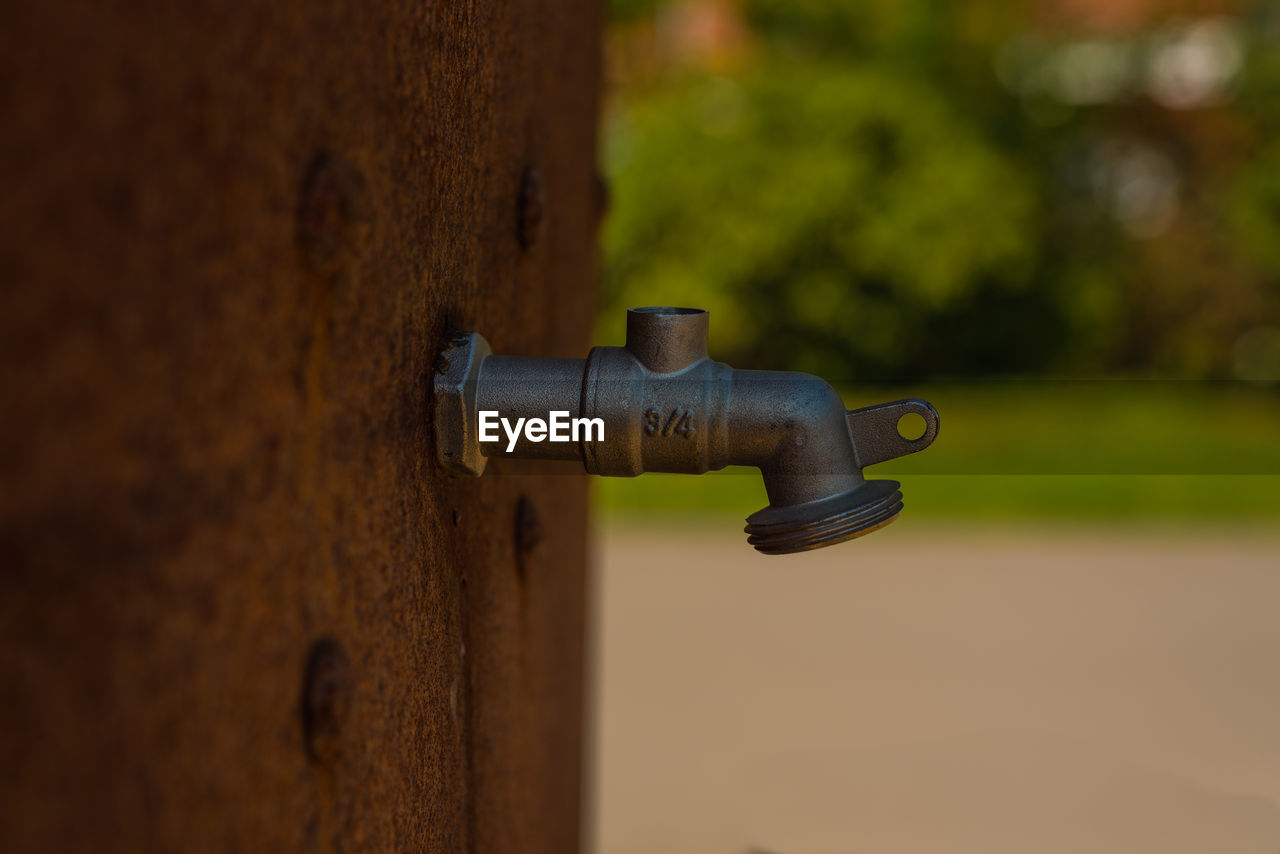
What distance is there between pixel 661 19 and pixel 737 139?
10.1 ft

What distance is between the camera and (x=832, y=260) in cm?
1266

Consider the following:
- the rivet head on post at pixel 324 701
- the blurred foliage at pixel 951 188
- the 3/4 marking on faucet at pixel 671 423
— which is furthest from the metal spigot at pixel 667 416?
the blurred foliage at pixel 951 188

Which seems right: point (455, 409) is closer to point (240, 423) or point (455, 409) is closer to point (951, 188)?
point (240, 423)

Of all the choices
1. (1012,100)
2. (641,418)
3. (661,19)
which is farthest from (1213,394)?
(641,418)

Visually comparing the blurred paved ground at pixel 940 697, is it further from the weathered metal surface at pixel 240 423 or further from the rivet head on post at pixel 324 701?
the rivet head on post at pixel 324 701

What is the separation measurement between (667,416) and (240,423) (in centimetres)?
58

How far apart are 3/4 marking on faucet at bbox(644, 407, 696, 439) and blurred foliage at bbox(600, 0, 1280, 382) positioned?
990 cm

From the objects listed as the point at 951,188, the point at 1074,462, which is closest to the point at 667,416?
the point at 1074,462

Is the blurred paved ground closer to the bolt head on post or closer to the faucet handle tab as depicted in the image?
the faucet handle tab

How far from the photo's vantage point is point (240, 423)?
0.92m

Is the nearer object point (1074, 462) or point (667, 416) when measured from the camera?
point (667, 416)

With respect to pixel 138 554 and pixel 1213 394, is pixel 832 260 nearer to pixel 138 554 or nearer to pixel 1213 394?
pixel 1213 394

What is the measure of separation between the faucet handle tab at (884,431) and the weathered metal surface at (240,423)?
0.48 m

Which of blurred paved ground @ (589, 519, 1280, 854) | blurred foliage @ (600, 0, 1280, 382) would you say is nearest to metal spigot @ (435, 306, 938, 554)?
blurred paved ground @ (589, 519, 1280, 854)
